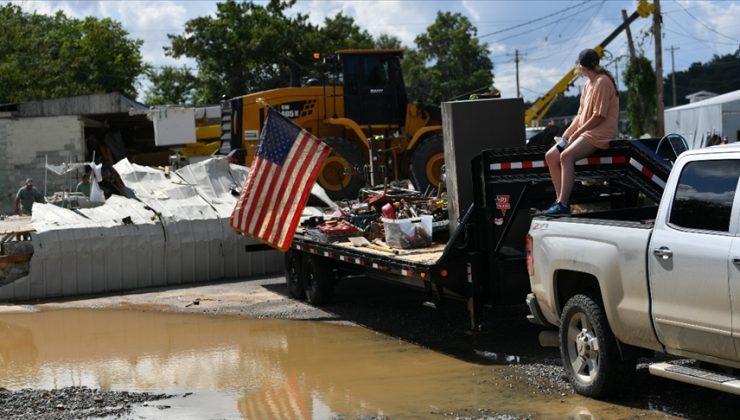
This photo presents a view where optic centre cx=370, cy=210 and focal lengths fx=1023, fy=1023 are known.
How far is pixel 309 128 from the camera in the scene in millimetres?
23547

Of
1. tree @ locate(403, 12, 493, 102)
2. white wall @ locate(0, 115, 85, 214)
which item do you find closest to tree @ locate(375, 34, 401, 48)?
tree @ locate(403, 12, 493, 102)

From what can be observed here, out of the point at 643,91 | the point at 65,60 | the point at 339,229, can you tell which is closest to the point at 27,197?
the point at 339,229

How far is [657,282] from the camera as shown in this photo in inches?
286

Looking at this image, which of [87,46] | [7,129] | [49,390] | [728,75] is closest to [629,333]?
[49,390]

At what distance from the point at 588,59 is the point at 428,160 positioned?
42.6ft

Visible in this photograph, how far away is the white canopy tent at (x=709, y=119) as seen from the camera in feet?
84.9

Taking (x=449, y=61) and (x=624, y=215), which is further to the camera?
(x=449, y=61)

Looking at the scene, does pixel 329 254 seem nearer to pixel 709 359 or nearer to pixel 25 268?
pixel 25 268

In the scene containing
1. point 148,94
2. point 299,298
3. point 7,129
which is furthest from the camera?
point 148,94

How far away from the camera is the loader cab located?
23.2 m

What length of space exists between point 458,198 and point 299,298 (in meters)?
5.00

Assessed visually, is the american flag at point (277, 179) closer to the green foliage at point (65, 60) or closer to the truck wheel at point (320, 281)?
the truck wheel at point (320, 281)

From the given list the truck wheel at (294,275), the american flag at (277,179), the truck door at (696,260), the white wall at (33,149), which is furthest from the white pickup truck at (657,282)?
the white wall at (33,149)

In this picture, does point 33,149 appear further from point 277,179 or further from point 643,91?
point 643,91
